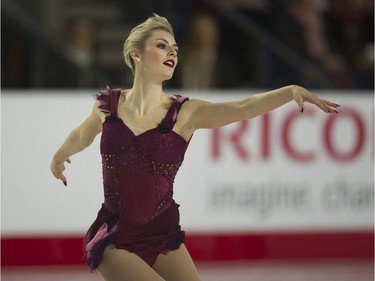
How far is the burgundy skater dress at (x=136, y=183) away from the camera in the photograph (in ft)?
7.23

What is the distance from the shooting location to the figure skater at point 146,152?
220cm

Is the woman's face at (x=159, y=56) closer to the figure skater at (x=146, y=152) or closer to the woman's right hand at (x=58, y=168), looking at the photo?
the figure skater at (x=146, y=152)

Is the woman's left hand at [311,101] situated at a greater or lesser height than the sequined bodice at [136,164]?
greater

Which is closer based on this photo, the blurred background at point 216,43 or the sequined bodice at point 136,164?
the sequined bodice at point 136,164

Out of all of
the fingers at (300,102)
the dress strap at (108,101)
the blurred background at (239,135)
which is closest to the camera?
the fingers at (300,102)

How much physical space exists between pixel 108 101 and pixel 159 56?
18 cm

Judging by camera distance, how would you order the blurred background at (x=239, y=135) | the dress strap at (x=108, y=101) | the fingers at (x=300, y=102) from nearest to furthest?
the fingers at (x=300, y=102)
the dress strap at (x=108, y=101)
the blurred background at (x=239, y=135)

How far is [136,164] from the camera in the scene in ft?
7.24

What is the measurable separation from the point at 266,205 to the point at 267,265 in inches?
18.4

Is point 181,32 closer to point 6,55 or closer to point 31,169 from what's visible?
point 31,169

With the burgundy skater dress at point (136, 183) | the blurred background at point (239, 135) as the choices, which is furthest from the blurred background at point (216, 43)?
the burgundy skater dress at point (136, 183)

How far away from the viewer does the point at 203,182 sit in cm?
627

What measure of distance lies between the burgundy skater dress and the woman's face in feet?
0.35

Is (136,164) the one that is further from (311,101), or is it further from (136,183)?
(311,101)
